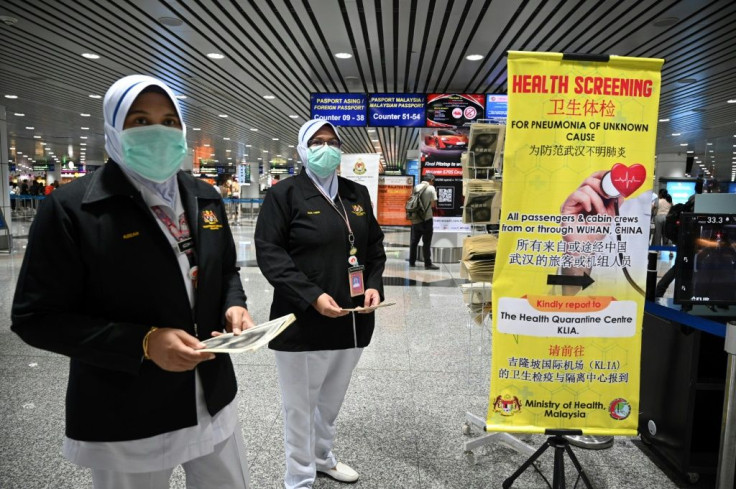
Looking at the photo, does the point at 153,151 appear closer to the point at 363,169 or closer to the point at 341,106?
the point at 363,169

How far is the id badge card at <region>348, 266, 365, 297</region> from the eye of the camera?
7.46 ft

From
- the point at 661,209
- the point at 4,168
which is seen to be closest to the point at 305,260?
the point at 4,168

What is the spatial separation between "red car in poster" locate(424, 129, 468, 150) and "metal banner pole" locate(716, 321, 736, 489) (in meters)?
8.19

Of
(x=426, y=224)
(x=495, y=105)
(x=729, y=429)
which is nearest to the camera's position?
(x=729, y=429)

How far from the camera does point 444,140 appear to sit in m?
9.81

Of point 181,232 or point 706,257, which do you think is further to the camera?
point 706,257

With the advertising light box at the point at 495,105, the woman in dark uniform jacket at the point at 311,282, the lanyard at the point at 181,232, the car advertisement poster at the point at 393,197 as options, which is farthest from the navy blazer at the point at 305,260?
the car advertisement poster at the point at 393,197

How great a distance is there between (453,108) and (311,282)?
7.60 metres

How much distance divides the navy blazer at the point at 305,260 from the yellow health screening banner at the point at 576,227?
2.21 feet

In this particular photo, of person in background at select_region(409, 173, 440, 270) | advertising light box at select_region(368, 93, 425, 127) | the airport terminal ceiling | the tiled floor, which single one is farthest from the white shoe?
advertising light box at select_region(368, 93, 425, 127)

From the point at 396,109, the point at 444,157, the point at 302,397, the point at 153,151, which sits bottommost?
the point at 302,397

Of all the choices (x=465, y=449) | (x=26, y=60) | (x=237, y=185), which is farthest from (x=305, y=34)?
(x=237, y=185)

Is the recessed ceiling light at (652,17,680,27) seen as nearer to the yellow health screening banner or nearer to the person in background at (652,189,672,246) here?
the yellow health screening banner

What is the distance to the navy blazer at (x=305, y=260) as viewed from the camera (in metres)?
2.13
